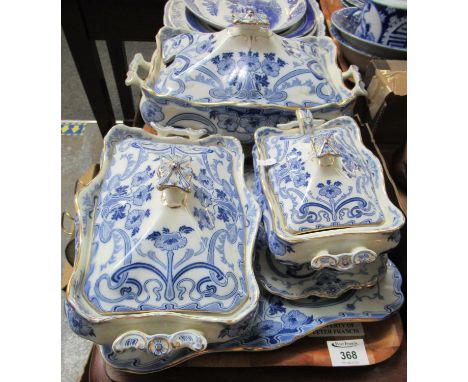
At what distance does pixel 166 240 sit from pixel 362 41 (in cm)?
85

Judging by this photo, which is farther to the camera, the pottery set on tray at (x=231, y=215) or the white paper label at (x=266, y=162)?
the white paper label at (x=266, y=162)

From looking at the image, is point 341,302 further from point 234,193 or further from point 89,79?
point 89,79

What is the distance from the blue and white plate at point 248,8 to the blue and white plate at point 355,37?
0.13 metres

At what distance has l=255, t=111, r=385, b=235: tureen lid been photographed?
0.68 meters

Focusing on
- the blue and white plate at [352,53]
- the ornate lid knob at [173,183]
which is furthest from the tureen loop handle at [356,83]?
the ornate lid knob at [173,183]

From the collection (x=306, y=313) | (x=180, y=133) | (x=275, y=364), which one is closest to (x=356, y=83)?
(x=180, y=133)

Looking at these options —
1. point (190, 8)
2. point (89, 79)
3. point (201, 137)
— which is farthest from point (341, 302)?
point (89, 79)

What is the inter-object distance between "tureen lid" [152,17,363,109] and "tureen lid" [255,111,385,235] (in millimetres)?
154

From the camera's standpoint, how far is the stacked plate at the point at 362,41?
1069 mm

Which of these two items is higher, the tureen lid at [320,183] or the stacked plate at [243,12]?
the stacked plate at [243,12]

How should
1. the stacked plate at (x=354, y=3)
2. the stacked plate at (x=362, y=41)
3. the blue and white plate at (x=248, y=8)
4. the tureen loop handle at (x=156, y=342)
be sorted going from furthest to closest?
the stacked plate at (x=354, y=3)
the blue and white plate at (x=248, y=8)
the stacked plate at (x=362, y=41)
the tureen loop handle at (x=156, y=342)

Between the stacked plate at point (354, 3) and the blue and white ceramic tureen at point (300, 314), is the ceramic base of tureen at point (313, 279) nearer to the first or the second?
the blue and white ceramic tureen at point (300, 314)

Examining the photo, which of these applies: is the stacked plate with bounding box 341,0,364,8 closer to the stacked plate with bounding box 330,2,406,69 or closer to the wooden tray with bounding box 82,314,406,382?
the stacked plate with bounding box 330,2,406,69

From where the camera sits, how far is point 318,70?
96 cm
